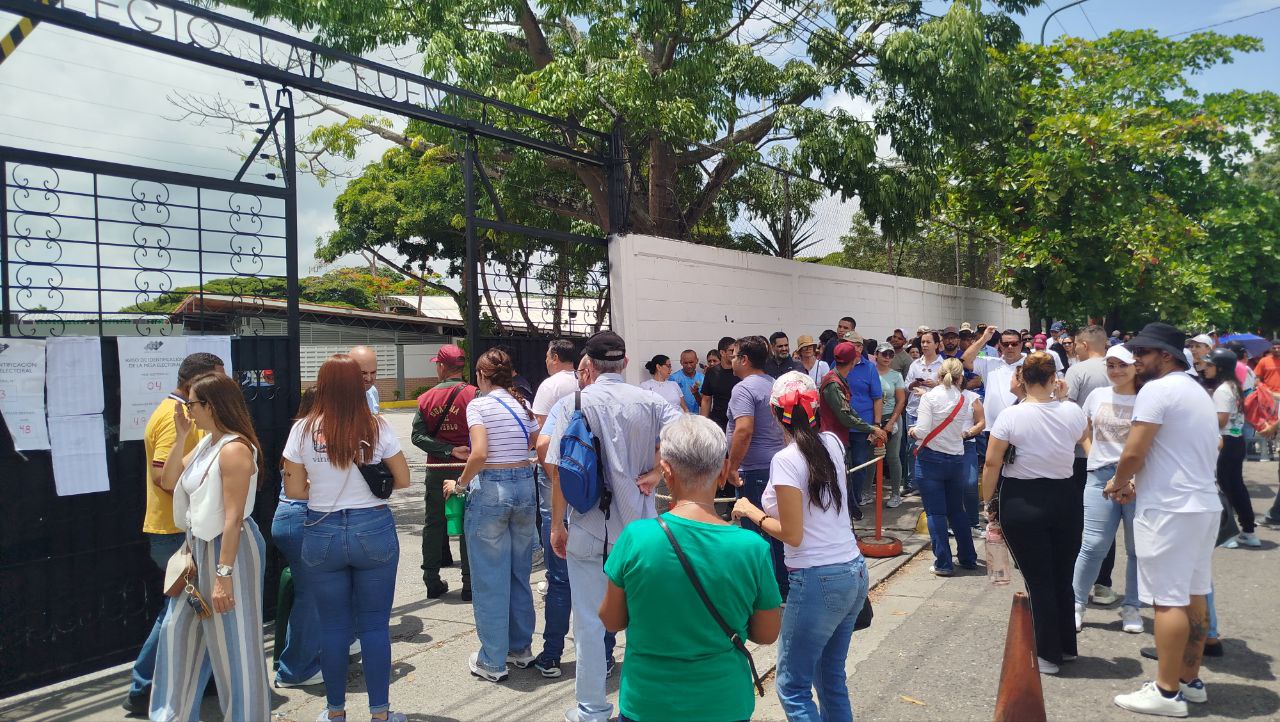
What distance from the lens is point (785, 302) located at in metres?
12.3

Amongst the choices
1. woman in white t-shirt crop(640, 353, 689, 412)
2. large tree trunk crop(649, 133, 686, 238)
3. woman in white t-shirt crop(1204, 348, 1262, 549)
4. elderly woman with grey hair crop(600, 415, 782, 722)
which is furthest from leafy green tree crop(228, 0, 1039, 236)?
elderly woman with grey hair crop(600, 415, 782, 722)

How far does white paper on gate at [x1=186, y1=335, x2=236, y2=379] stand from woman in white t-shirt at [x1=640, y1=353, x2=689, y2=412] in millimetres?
4065

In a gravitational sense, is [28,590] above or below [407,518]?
above

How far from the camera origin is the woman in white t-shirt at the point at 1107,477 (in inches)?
200

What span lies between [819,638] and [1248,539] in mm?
6333

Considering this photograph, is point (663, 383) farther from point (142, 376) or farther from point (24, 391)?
point (24, 391)

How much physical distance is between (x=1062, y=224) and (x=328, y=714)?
1581 centimetres

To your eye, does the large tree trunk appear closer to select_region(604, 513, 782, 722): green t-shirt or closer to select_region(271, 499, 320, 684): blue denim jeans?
select_region(271, 499, 320, 684): blue denim jeans

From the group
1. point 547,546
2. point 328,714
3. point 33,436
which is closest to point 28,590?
point 33,436

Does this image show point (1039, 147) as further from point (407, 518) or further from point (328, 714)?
point (328, 714)

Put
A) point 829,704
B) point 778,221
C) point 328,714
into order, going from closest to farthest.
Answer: point 829,704, point 328,714, point 778,221

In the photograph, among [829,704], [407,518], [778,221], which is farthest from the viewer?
[778,221]

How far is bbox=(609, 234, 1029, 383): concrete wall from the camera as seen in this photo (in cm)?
917

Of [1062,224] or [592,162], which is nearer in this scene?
[592,162]
